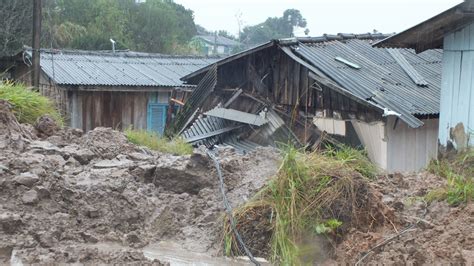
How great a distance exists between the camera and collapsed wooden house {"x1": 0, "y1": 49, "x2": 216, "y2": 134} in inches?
643

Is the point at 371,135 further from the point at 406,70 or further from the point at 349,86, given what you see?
the point at 406,70

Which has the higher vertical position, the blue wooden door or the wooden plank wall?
the wooden plank wall

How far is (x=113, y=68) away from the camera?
59.4 ft

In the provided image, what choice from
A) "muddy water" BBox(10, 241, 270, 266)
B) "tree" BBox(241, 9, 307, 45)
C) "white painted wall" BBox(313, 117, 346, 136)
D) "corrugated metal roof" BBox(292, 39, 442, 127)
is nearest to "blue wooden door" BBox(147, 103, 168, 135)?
"corrugated metal roof" BBox(292, 39, 442, 127)

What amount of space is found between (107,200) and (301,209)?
1.67 m

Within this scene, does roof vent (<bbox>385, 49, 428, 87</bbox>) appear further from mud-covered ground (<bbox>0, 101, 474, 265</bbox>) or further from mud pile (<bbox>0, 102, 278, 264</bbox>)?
mud pile (<bbox>0, 102, 278, 264</bbox>)

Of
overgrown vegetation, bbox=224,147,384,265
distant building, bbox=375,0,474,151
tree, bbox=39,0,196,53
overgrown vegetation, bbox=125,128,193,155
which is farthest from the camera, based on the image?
tree, bbox=39,0,196,53

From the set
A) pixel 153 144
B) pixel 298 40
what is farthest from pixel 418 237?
pixel 298 40

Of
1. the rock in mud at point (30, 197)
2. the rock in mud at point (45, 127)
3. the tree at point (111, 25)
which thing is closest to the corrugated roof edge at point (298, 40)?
the rock in mud at point (45, 127)

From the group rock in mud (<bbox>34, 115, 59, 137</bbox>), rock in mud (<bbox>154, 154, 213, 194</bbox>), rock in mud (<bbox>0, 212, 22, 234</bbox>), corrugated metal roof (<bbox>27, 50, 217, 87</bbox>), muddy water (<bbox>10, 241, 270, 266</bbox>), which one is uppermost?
corrugated metal roof (<bbox>27, 50, 217, 87</bbox>)

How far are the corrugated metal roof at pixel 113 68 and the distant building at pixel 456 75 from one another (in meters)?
10.7

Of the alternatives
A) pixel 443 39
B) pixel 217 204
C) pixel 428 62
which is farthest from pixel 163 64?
pixel 217 204

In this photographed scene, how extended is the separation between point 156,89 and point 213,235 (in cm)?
→ 1329

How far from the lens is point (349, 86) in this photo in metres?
10.9
